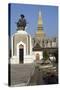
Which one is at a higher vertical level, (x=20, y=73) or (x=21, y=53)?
(x=21, y=53)

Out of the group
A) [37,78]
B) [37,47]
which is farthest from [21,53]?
[37,78]

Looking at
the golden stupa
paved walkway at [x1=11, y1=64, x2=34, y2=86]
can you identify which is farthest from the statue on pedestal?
paved walkway at [x1=11, y1=64, x2=34, y2=86]

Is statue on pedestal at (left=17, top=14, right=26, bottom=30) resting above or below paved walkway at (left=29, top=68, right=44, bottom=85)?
above

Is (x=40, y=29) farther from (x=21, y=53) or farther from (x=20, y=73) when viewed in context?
(x=20, y=73)

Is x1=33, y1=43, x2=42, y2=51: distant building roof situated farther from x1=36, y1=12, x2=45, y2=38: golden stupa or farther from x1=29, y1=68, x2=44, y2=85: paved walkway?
x1=29, y1=68, x2=44, y2=85: paved walkway

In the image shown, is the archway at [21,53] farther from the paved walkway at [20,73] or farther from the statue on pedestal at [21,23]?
the statue on pedestal at [21,23]

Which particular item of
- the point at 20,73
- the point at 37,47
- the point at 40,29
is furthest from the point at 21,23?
the point at 20,73

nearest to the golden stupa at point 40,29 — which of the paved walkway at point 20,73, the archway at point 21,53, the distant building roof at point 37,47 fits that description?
the distant building roof at point 37,47

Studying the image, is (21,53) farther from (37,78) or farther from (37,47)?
(37,78)

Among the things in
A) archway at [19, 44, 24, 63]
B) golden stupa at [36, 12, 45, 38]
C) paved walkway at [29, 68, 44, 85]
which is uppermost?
golden stupa at [36, 12, 45, 38]

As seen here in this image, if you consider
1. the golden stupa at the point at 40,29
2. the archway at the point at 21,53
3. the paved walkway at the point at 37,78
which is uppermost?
the golden stupa at the point at 40,29

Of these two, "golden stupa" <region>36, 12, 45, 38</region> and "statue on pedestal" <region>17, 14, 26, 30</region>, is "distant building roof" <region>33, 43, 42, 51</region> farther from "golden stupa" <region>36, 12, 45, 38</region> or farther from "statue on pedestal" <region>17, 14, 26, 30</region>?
"statue on pedestal" <region>17, 14, 26, 30</region>

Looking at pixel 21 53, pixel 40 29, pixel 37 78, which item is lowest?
pixel 37 78

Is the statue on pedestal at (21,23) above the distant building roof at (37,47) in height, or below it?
above
